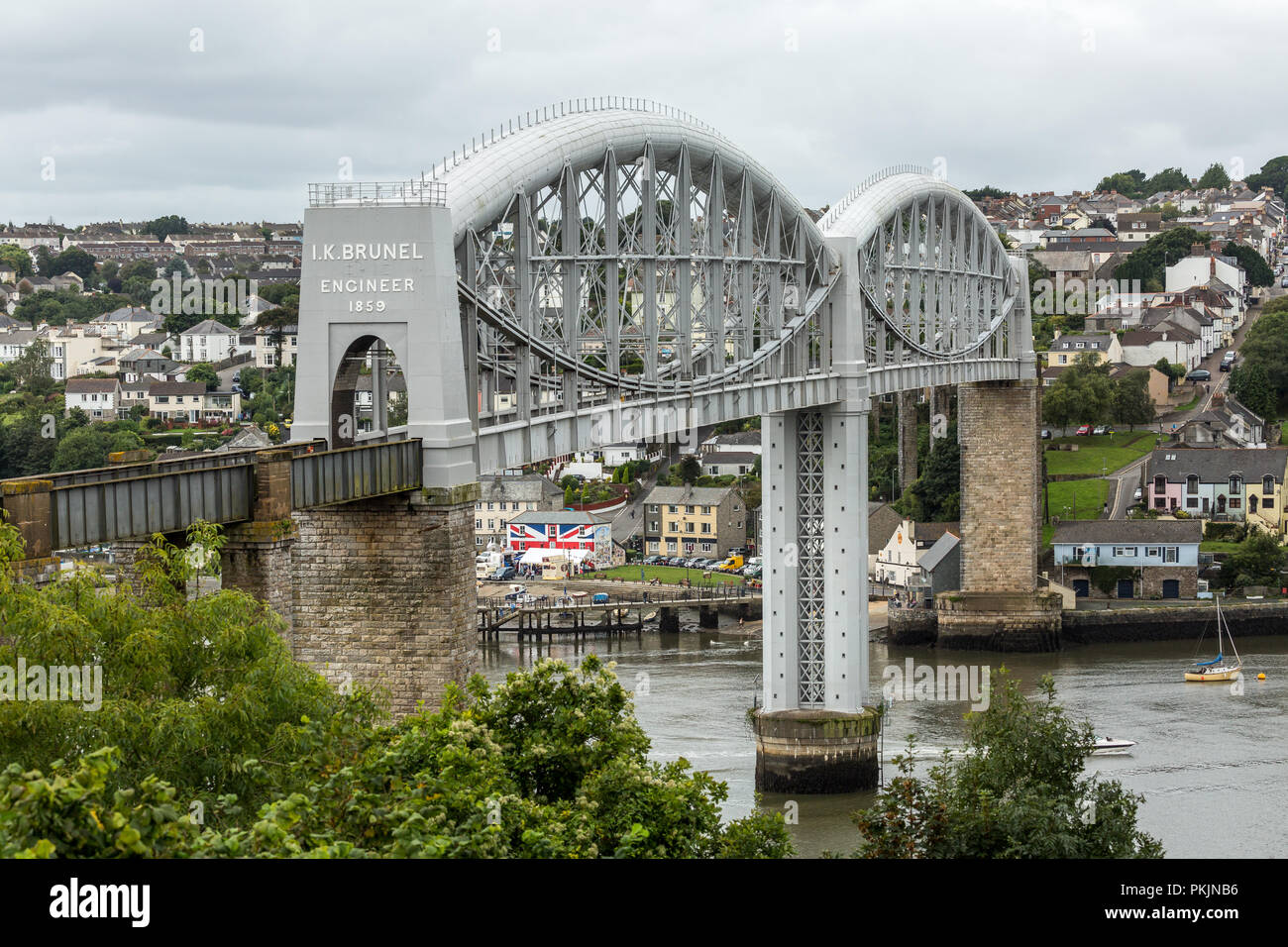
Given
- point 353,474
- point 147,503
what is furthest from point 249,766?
point 353,474

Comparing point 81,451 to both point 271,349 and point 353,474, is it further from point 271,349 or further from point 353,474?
point 353,474

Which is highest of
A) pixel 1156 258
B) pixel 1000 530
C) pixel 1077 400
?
pixel 1156 258

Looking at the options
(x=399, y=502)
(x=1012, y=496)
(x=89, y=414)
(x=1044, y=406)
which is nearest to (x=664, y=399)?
(x=399, y=502)

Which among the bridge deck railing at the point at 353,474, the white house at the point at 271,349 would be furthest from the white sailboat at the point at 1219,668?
the white house at the point at 271,349

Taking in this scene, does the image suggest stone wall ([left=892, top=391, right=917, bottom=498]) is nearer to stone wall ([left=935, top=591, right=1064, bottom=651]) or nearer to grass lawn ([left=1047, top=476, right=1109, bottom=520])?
grass lawn ([left=1047, top=476, right=1109, bottom=520])

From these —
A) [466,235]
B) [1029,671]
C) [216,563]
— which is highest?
[466,235]

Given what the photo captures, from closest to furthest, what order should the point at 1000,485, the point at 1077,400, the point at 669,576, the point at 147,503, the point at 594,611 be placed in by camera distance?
the point at 147,503 → the point at 1000,485 → the point at 594,611 → the point at 669,576 → the point at 1077,400

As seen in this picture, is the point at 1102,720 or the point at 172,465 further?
the point at 1102,720
